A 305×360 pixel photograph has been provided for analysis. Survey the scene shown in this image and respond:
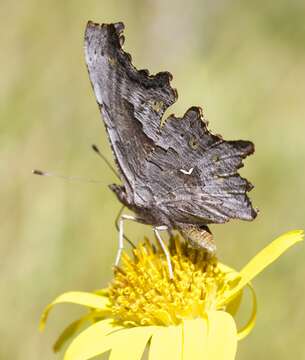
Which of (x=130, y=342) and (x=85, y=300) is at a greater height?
(x=85, y=300)

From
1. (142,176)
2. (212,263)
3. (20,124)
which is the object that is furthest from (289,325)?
(20,124)

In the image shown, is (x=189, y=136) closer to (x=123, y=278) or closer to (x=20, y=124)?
(x=123, y=278)

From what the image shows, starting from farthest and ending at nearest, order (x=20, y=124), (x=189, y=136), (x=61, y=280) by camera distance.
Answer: (x=20, y=124) → (x=61, y=280) → (x=189, y=136)

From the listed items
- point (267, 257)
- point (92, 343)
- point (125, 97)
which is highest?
point (125, 97)

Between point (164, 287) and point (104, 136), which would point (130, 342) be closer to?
point (164, 287)

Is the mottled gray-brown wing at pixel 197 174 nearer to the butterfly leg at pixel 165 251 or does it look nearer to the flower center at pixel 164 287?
the butterfly leg at pixel 165 251

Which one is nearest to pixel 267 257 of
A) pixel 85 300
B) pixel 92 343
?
pixel 92 343

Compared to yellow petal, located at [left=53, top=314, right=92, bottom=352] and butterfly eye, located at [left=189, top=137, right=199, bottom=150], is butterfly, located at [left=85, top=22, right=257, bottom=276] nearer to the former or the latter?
butterfly eye, located at [left=189, top=137, right=199, bottom=150]
